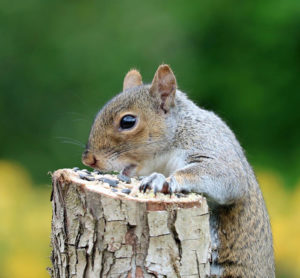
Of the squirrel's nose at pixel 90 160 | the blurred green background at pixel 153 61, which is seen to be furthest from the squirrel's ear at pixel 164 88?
the blurred green background at pixel 153 61

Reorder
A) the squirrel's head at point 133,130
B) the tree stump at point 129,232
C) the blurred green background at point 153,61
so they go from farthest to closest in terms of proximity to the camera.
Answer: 1. the blurred green background at point 153,61
2. the squirrel's head at point 133,130
3. the tree stump at point 129,232

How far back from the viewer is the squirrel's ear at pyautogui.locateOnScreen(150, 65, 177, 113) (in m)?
2.03

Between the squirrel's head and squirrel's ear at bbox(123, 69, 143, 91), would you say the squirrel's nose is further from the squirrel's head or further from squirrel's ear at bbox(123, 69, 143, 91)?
squirrel's ear at bbox(123, 69, 143, 91)

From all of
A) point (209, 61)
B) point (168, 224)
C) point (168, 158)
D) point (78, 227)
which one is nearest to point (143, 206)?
point (168, 224)

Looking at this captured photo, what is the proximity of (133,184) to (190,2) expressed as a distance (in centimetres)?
281

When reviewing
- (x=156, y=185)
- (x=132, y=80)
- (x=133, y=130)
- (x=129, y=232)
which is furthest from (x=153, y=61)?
(x=129, y=232)

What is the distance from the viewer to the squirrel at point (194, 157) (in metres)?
1.88

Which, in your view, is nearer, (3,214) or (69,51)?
(3,214)

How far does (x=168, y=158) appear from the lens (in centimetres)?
201

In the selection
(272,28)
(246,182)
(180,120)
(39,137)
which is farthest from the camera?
(39,137)

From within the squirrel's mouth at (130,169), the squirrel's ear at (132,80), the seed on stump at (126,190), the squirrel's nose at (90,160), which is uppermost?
the squirrel's ear at (132,80)

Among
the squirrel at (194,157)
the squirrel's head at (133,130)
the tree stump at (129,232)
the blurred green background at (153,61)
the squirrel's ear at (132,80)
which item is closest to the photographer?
the tree stump at (129,232)

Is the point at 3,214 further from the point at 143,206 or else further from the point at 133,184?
the point at 143,206

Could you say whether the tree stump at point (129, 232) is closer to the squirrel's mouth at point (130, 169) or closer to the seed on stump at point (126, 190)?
the seed on stump at point (126, 190)
